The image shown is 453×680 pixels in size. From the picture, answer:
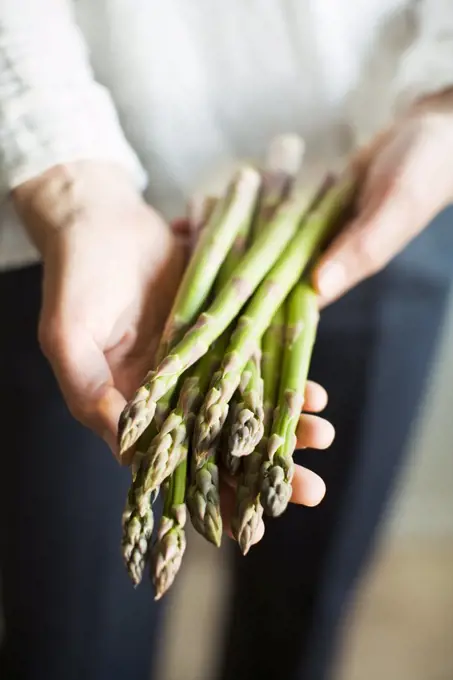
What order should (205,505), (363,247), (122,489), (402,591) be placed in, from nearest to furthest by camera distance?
(205,505)
(363,247)
(122,489)
(402,591)

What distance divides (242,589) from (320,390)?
1.81 feet

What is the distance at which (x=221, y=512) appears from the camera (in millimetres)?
500

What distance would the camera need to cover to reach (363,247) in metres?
0.57

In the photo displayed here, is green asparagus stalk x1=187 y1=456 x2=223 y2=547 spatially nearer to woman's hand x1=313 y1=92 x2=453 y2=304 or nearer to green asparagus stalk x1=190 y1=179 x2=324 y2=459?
green asparagus stalk x1=190 y1=179 x2=324 y2=459

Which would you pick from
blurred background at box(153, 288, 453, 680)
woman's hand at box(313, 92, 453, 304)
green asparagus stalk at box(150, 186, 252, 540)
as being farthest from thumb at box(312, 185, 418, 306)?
blurred background at box(153, 288, 453, 680)

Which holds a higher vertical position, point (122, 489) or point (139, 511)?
point (139, 511)

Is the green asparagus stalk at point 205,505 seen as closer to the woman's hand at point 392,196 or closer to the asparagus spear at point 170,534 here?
the asparagus spear at point 170,534

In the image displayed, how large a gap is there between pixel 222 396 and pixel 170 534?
3.8 inches

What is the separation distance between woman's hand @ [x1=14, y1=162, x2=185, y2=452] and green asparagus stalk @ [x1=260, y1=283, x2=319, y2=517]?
0.35ft

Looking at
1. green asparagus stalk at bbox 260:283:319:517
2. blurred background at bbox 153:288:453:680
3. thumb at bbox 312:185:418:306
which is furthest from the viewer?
blurred background at bbox 153:288:453:680

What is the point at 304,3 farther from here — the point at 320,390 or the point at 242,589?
the point at 242,589

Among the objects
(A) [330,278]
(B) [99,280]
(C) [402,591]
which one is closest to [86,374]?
(B) [99,280]

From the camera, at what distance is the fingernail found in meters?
0.56

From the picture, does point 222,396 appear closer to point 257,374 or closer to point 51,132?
point 257,374
